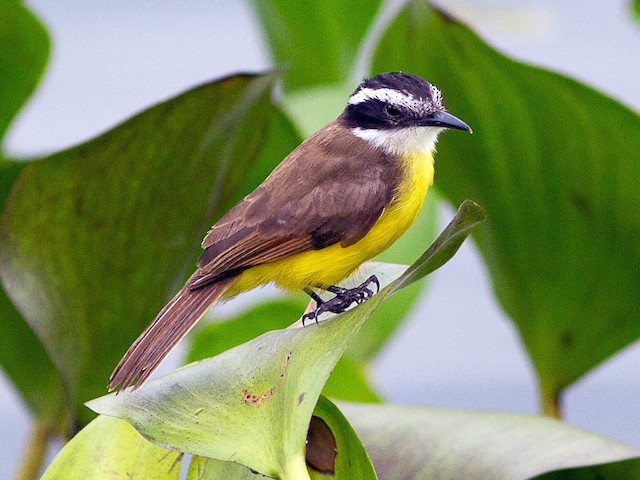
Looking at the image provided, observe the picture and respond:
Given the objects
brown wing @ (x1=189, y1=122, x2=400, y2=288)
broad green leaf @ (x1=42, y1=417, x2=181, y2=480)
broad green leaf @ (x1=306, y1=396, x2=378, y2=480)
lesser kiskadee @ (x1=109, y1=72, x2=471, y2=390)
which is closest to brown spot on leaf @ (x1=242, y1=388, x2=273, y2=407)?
broad green leaf @ (x1=306, y1=396, x2=378, y2=480)

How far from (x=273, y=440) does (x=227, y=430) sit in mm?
63

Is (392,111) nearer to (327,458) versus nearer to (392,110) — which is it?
(392,110)

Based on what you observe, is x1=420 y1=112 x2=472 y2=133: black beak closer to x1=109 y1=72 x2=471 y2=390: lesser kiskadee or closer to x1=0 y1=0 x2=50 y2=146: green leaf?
x1=109 y1=72 x2=471 y2=390: lesser kiskadee

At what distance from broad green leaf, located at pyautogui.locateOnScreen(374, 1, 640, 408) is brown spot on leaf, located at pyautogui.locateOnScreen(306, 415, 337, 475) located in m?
0.93

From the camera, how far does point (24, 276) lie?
2.14m

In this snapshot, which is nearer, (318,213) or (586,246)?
(318,213)

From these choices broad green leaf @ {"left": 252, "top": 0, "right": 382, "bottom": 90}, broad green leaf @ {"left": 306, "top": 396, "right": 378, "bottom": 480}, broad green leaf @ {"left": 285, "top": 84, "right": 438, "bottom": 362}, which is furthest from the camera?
broad green leaf @ {"left": 252, "top": 0, "right": 382, "bottom": 90}

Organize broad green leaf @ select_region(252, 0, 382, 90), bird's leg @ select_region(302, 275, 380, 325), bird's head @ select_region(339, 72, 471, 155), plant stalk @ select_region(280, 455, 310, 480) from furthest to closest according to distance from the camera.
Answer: broad green leaf @ select_region(252, 0, 382, 90) → bird's head @ select_region(339, 72, 471, 155) → bird's leg @ select_region(302, 275, 380, 325) → plant stalk @ select_region(280, 455, 310, 480)

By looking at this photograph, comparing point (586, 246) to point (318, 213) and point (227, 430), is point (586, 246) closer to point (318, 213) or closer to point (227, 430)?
point (318, 213)

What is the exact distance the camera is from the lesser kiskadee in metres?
2.12

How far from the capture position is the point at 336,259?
224cm

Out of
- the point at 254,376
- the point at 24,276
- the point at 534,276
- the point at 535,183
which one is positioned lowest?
the point at 534,276

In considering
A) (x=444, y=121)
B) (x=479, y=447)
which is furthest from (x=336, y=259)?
(x=479, y=447)

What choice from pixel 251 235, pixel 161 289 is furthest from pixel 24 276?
pixel 251 235
